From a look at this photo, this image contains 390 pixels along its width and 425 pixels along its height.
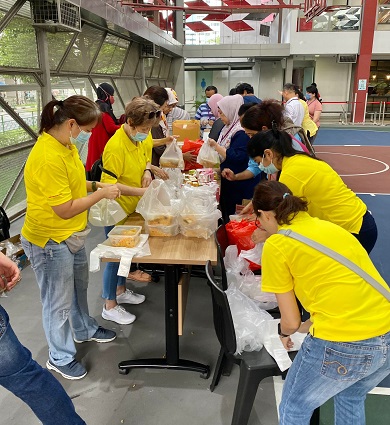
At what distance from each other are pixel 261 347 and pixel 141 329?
122 cm

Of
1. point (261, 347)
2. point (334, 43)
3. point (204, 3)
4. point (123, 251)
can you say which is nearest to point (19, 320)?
point (123, 251)

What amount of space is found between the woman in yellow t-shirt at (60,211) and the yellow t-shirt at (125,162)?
0.65 ft

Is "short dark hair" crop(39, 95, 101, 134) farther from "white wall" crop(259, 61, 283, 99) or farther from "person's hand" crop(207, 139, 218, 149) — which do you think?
"white wall" crop(259, 61, 283, 99)

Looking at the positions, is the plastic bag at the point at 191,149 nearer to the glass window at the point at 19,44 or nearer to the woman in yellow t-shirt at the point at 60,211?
the woman in yellow t-shirt at the point at 60,211

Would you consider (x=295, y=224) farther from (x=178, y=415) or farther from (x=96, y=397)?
(x=96, y=397)

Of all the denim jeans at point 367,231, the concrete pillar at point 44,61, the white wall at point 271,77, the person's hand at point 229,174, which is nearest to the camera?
the denim jeans at point 367,231

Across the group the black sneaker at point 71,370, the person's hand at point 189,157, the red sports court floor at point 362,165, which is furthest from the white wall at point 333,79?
the black sneaker at point 71,370

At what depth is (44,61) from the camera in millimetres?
4828

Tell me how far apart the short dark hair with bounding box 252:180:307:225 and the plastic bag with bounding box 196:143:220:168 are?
84.4 inches

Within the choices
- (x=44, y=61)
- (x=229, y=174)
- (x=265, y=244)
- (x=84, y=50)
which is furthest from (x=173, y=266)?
(x=84, y=50)

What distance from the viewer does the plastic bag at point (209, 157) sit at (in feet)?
12.0

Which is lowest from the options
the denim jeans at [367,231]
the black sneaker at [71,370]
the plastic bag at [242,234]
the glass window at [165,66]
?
the black sneaker at [71,370]

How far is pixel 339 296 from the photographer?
1.30m

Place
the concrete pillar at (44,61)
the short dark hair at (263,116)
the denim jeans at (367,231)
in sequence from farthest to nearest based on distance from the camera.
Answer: the concrete pillar at (44,61), the short dark hair at (263,116), the denim jeans at (367,231)
